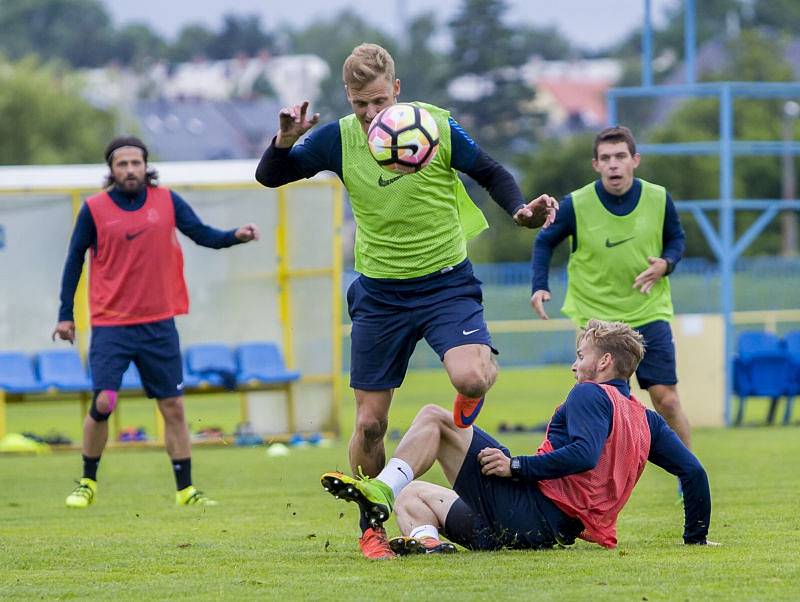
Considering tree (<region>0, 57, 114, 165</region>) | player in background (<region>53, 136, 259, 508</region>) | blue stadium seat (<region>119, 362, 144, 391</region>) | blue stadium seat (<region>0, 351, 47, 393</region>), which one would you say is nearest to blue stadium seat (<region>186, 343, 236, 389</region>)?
blue stadium seat (<region>119, 362, 144, 391</region>)

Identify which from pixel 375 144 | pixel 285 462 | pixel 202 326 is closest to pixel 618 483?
pixel 375 144

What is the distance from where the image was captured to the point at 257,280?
63.2 feet

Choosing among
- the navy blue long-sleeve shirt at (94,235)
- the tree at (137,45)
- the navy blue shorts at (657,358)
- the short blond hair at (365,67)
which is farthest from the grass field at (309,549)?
the tree at (137,45)

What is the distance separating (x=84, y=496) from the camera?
10844mm

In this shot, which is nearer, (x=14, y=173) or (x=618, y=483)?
(x=618, y=483)

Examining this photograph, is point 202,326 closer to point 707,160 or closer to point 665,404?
point 665,404

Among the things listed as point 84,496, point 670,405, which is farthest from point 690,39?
point 84,496

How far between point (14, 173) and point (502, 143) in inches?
2528

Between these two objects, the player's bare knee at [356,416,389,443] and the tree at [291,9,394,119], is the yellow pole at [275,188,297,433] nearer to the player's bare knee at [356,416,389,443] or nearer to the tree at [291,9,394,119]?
the player's bare knee at [356,416,389,443]

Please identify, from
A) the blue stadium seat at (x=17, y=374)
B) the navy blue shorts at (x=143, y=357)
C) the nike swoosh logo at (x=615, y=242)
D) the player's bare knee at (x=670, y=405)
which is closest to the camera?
the player's bare knee at (x=670, y=405)

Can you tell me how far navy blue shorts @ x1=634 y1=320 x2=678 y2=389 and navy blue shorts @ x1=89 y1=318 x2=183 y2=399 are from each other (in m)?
3.07

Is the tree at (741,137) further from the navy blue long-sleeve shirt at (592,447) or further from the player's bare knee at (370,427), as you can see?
the navy blue long-sleeve shirt at (592,447)

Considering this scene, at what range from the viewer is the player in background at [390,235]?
7.77 metres

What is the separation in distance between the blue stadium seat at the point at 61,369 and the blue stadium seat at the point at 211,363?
1184 mm
